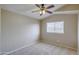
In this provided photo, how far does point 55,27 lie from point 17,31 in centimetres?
90

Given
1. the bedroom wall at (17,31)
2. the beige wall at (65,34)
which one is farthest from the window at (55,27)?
the bedroom wall at (17,31)

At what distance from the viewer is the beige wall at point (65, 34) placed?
6.91 ft

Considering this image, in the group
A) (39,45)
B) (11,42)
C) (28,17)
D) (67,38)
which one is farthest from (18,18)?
(67,38)

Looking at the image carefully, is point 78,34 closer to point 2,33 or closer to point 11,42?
point 11,42

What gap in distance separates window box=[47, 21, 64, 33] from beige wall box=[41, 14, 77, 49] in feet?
0.28

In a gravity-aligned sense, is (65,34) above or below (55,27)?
below

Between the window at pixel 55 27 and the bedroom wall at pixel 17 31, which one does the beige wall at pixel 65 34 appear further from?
the bedroom wall at pixel 17 31

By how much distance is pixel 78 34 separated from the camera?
2115 mm

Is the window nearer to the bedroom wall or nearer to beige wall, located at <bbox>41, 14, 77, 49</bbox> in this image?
beige wall, located at <bbox>41, 14, 77, 49</bbox>

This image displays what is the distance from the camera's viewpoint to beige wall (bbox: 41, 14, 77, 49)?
2105 mm

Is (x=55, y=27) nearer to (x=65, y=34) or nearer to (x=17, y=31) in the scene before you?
(x=65, y=34)

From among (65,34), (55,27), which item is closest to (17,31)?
(55,27)

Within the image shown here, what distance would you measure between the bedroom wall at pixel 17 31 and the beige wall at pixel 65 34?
207mm

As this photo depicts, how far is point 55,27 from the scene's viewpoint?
6.61 feet
